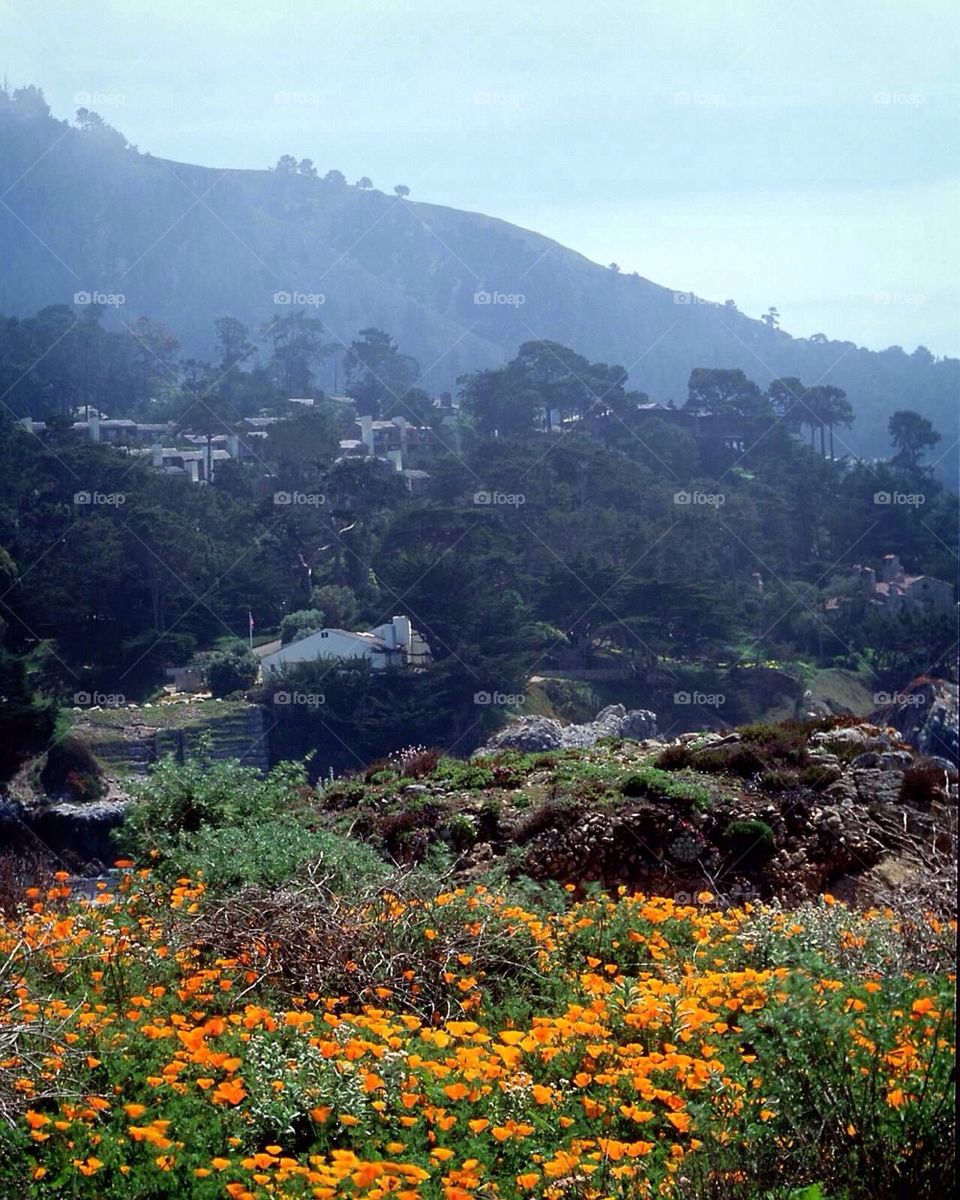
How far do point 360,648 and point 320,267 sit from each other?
6105 cm

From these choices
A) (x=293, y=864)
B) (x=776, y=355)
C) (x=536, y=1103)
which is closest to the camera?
(x=536, y=1103)

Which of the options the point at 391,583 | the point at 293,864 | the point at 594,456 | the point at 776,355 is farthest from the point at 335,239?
the point at 293,864

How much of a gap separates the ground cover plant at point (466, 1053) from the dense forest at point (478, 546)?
82.3ft

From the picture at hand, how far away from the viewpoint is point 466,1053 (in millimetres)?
3254

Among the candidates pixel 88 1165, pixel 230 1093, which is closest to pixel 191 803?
pixel 230 1093

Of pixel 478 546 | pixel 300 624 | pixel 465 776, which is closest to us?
pixel 465 776

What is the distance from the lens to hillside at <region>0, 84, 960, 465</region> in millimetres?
76188

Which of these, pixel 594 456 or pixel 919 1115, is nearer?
pixel 919 1115

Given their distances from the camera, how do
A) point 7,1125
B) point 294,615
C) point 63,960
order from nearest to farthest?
point 7,1125, point 63,960, point 294,615

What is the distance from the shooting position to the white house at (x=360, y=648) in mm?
32344

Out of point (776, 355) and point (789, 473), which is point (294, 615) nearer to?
point (789, 473)

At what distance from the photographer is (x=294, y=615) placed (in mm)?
35031

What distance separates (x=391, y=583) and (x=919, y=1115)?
112 feet

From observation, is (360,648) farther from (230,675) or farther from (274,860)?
(274,860)
